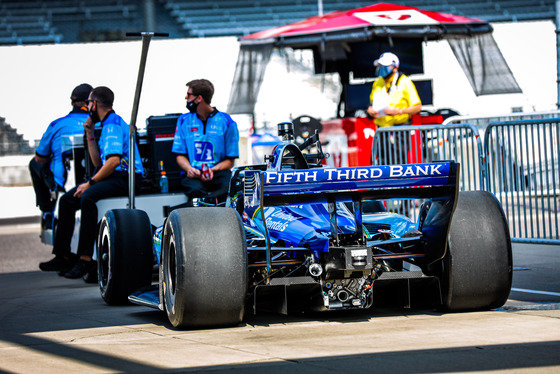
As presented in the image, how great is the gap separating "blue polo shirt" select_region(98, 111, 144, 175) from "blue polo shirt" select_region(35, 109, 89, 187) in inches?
40.9

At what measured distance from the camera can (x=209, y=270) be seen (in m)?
5.76

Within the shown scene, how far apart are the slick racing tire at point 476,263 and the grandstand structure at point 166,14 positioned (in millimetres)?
25677

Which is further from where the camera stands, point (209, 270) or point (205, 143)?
point (205, 143)

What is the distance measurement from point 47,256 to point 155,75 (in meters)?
16.1

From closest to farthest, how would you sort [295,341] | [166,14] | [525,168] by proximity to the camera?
[295,341] → [525,168] → [166,14]

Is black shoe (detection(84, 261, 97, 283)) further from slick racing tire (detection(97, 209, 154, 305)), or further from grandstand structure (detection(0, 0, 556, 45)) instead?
grandstand structure (detection(0, 0, 556, 45))

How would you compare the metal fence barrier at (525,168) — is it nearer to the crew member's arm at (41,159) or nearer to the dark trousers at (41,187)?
the crew member's arm at (41,159)

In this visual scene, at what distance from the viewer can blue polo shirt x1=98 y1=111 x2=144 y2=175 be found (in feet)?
31.4

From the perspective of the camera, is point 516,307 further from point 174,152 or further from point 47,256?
point 47,256

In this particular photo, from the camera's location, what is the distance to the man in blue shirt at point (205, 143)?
367 inches

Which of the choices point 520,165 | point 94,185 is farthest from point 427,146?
point 94,185

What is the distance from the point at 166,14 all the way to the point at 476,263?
2835cm

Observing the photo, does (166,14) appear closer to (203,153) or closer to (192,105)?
(192,105)

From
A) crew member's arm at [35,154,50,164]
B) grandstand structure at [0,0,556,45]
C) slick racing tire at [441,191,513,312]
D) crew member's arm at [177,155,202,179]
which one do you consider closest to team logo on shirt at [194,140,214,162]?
crew member's arm at [177,155,202,179]
